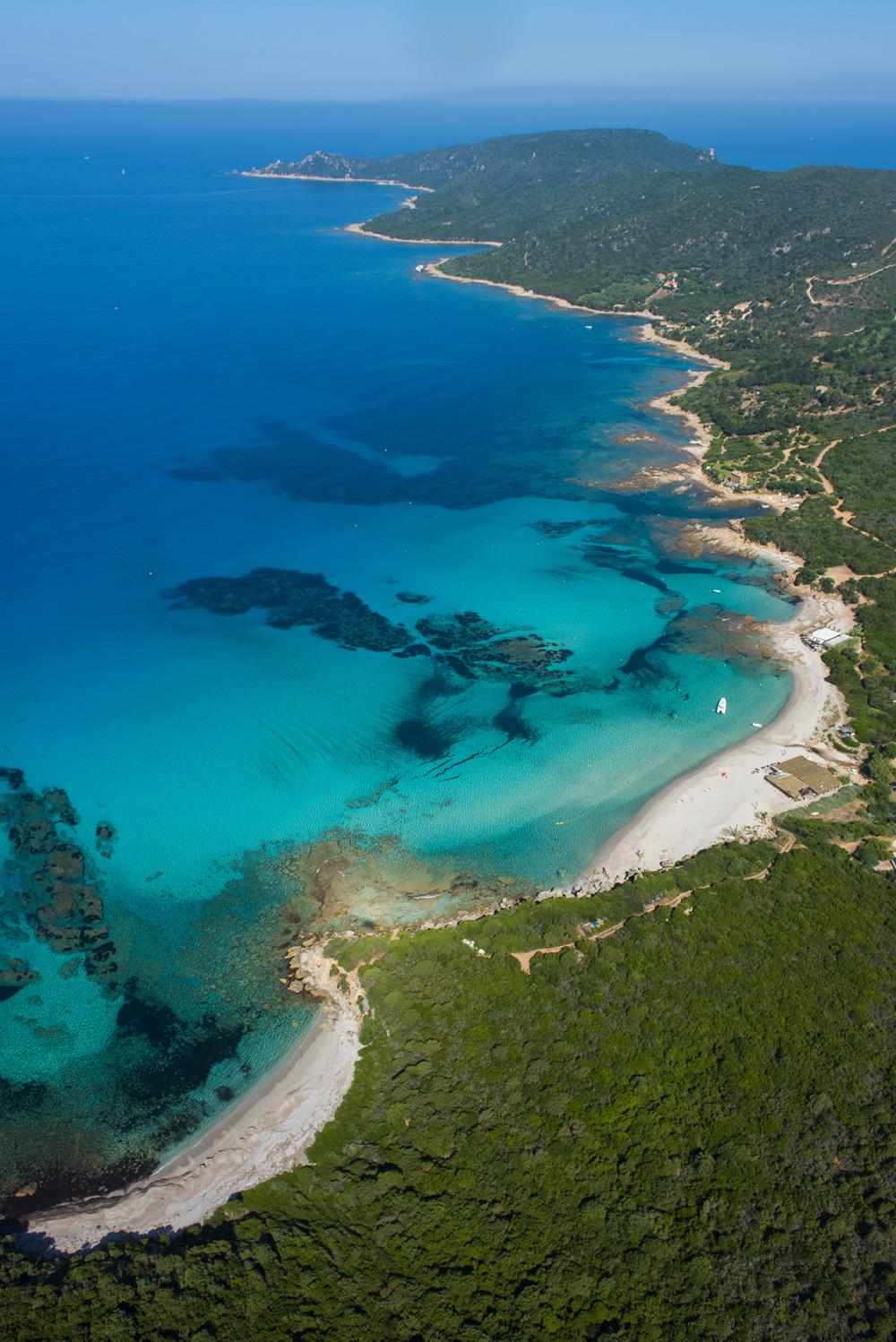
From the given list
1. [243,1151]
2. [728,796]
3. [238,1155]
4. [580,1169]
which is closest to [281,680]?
[243,1151]

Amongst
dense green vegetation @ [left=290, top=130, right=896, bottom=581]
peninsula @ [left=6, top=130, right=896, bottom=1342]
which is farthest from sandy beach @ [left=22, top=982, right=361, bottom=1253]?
dense green vegetation @ [left=290, top=130, right=896, bottom=581]

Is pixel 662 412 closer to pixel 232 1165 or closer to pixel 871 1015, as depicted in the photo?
pixel 871 1015

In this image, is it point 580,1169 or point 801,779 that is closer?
point 580,1169

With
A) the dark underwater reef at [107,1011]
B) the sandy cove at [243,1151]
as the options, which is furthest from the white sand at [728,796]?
the dark underwater reef at [107,1011]

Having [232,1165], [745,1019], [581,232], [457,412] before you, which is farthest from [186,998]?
[581,232]

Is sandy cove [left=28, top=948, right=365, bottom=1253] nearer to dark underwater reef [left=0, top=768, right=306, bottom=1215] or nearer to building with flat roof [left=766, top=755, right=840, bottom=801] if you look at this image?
dark underwater reef [left=0, top=768, right=306, bottom=1215]

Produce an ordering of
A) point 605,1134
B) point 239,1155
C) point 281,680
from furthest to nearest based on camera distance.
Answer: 1. point 281,680
2. point 239,1155
3. point 605,1134

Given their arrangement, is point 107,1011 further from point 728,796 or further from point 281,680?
point 728,796
